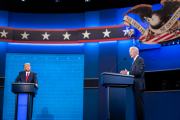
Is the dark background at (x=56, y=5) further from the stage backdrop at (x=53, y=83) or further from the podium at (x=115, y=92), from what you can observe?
the podium at (x=115, y=92)

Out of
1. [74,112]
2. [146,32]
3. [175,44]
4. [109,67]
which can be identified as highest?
[146,32]

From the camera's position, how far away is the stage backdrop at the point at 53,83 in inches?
256

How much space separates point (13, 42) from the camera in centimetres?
679

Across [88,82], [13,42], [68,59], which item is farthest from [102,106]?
[13,42]

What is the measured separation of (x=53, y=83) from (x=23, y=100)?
91.8 inches

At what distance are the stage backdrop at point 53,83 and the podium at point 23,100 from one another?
2.19 meters

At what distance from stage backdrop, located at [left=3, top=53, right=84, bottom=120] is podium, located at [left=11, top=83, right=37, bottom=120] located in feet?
7.17

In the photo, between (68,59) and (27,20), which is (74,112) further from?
(27,20)

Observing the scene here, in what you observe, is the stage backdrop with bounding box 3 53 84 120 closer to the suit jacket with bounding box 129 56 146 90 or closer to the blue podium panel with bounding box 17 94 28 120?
the blue podium panel with bounding box 17 94 28 120

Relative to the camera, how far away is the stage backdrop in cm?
650

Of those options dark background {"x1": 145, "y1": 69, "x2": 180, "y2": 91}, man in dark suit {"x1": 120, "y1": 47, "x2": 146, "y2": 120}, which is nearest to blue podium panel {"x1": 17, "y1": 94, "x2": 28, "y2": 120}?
man in dark suit {"x1": 120, "y1": 47, "x2": 146, "y2": 120}

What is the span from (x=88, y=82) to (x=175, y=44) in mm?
2648

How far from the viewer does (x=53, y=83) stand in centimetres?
671

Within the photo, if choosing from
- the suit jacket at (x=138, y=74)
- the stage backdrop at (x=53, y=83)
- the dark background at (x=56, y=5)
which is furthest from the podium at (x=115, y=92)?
the dark background at (x=56, y=5)
